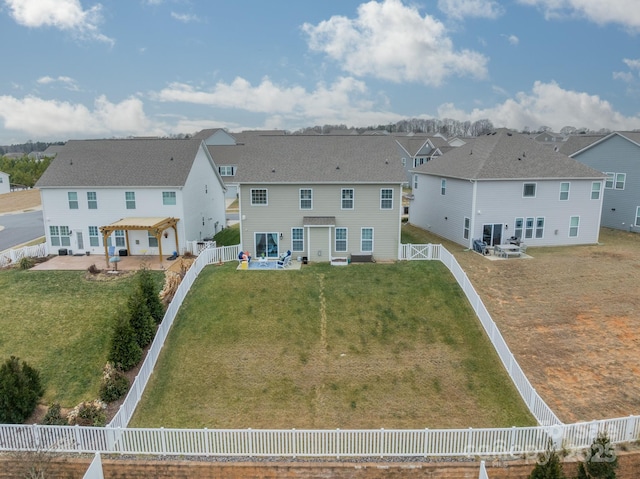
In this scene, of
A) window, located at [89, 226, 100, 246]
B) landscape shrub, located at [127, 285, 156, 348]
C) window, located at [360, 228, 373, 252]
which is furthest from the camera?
window, located at [89, 226, 100, 246]

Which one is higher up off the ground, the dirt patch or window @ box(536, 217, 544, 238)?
window @ box(536, 217, 544, 238)

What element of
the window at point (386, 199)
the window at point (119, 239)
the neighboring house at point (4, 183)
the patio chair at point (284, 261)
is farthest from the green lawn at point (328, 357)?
the neighboring house at point (4, 183)

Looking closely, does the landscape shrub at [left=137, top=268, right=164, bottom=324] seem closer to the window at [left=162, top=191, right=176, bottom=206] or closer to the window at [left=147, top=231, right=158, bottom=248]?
the window at [left=147, top=231, right=158, bottom=248]

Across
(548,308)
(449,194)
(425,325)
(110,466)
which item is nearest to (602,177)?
(449,194)

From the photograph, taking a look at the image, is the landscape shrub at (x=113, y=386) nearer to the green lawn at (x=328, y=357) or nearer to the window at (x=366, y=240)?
the green lawn at (x=328, y=357)

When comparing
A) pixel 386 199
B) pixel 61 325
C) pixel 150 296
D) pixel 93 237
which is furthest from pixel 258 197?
pixel 61 325

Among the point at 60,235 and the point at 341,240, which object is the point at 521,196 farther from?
the point at 60,235

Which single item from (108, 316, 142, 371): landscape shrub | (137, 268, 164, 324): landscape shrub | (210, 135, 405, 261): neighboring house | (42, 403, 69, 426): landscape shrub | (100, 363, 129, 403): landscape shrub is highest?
(210, 135, 405, 261): neighboring house

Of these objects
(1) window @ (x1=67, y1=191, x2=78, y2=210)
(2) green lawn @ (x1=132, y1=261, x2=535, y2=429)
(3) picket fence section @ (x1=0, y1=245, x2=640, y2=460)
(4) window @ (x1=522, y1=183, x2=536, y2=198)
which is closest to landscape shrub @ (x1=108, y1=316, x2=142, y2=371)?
(2) green lawn @ (x1=132, y1=261, x2=535, y2=429)
